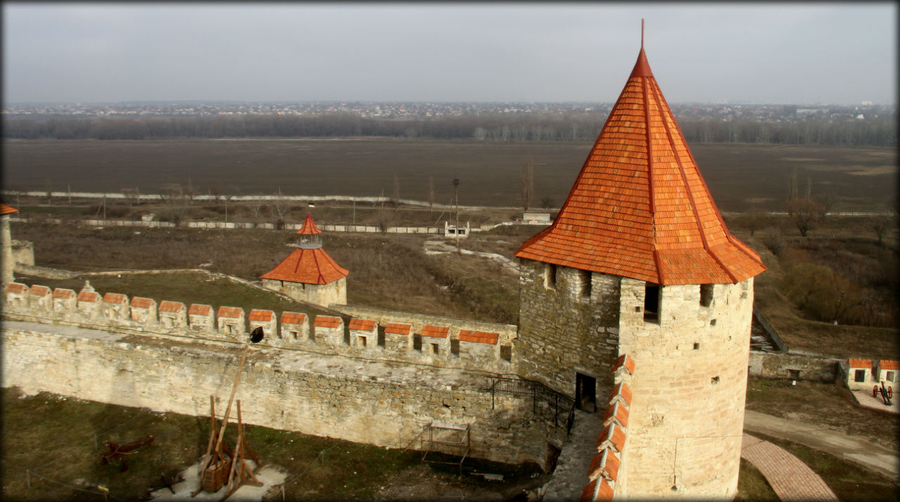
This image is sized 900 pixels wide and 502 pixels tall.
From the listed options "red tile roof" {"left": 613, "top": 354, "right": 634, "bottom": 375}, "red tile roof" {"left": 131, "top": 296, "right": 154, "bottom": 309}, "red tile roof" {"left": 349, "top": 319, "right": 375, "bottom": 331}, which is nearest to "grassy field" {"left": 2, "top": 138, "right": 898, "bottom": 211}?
"red tile roof" {"left": 131, "top": 296, "right": 154, "bottom": 309}

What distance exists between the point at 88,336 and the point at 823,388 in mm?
16715

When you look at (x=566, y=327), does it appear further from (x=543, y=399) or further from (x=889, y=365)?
(x=889, y=365)

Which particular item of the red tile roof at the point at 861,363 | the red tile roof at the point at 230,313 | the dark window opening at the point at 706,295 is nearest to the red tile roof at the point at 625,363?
the dark window opening at the point at 706,295

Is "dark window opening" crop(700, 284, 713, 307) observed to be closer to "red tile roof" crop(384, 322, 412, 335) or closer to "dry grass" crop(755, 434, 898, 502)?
"dry grass" crop(755, 434, 898, 502)

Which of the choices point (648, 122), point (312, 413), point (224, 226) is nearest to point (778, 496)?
point (648, 122)

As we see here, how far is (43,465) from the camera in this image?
11648 mm

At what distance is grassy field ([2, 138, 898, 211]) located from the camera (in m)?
64.4

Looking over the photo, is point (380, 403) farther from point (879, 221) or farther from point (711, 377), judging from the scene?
point (879, 221)

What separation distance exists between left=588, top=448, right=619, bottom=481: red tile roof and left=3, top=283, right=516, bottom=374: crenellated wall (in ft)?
11.1

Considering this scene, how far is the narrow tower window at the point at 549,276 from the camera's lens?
9.60 meters

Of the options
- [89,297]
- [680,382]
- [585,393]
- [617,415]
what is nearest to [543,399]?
[585,393]

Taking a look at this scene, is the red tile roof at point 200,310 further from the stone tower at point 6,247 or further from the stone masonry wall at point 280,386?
the stone tower at point 6,247

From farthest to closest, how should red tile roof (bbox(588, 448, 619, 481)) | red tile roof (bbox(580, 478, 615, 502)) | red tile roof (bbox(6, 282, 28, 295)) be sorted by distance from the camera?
red tile roof (bbox(6, 282, 28, 295)), red tile roof (bbox(588, 448, 619, 481)), red tile roof (bbox(580, 478, 615, 502))

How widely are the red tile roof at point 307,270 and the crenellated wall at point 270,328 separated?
2.17 meters
